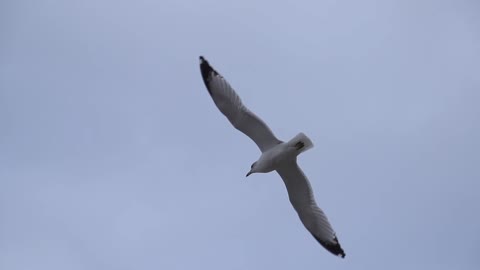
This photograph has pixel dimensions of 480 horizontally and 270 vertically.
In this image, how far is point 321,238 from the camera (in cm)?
1458

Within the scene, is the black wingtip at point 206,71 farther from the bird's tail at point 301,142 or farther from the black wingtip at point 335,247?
the black wingtip at point 335,247

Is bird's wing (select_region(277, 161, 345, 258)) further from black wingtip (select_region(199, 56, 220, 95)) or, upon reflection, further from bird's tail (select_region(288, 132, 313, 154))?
black wingtip (select_region(199, 56, 220, 95))

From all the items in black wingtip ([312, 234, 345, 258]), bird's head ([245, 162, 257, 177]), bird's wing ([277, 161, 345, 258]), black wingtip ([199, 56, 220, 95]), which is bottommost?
black wingtip ([312, 234, 345, 258])

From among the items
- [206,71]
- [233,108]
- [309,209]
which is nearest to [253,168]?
[233,108]

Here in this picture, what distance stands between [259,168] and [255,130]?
0.78 m

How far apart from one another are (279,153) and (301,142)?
19.5 inches

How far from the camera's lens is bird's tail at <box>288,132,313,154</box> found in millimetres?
13422

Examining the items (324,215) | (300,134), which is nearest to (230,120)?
(300,134)

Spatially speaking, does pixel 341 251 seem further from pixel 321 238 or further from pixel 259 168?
pixel 259 168

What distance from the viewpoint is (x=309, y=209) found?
14.4 m

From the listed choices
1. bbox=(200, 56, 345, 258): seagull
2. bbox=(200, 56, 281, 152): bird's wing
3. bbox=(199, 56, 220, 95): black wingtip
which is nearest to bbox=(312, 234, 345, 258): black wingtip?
bbox=(200, 56, 345, 258): seagull

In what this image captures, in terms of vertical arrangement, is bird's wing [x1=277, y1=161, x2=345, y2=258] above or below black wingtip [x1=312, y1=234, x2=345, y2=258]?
above

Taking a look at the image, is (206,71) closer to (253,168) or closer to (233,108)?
(233,108)

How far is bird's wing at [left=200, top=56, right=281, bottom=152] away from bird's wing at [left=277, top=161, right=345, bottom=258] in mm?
903
